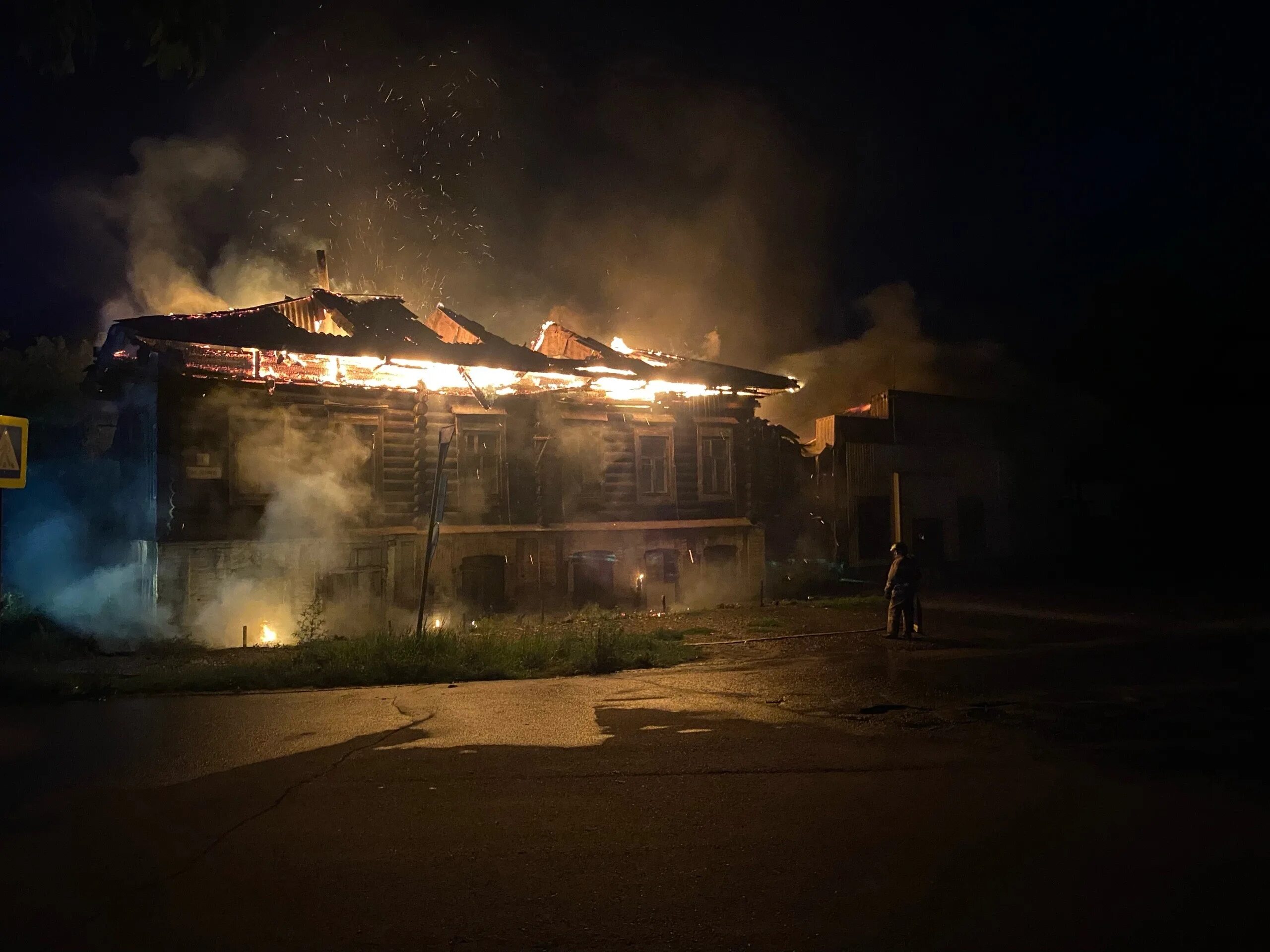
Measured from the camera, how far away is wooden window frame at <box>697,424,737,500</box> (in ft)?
68.0

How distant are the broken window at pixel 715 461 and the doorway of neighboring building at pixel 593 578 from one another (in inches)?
125

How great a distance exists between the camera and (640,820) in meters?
5.45

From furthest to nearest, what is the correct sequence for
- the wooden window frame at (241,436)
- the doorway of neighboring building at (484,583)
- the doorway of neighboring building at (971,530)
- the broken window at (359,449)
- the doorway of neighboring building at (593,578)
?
1. the doorway of neighboring building at (971,530)
2. the doorway of neighboring building at (593,578)
3. the doorway of neighboring building at (484,583)
4. the broken window at (359,449)
5. the wooden window frame at (241,436)

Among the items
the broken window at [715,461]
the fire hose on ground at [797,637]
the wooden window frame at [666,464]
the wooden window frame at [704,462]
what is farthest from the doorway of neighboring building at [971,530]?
the fire hose on ground at [797,637]

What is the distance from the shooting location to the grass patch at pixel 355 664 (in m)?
10.1

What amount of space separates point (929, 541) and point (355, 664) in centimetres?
2110

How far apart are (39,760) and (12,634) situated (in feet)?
28.9

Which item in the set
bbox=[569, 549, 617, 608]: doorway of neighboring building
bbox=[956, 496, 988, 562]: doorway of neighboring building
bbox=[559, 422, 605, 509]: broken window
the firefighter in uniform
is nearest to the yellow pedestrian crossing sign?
bbox=[559, 422, 605, 509]: broken window

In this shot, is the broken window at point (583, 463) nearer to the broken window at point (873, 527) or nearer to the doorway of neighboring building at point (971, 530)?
the broken window at point (873, 527)

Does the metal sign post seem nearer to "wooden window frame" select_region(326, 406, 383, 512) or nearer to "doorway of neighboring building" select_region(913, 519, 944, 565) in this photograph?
"wooden window frame" select_region(326, 406, 383, 512)

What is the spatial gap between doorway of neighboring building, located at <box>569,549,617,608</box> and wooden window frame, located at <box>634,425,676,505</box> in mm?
1686

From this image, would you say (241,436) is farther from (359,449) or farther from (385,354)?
(385,354)

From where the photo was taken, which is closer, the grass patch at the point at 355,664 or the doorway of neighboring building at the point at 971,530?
the grass patch at the point at 355,664

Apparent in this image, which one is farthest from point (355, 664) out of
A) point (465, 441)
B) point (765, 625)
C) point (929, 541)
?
point (929, 541)
